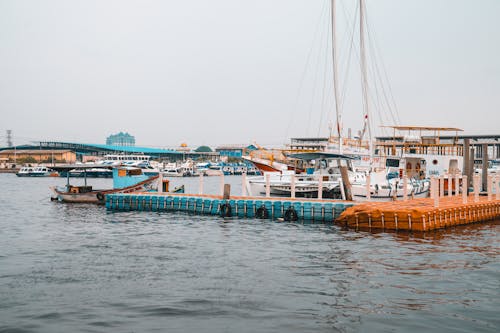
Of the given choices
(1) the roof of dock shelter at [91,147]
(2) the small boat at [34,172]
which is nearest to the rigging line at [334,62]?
(2) the small boat at [34,172]

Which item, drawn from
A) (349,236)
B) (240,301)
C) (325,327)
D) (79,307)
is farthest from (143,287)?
(349,236)

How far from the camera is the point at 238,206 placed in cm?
3284

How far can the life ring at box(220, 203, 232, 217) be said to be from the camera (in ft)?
108

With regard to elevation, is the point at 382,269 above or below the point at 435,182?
below

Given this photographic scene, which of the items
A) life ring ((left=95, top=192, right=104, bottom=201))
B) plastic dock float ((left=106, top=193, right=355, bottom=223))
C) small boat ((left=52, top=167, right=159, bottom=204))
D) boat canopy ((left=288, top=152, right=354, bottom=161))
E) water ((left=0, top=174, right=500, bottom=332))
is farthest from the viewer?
life ring ((left=95, top=192, right=104, bottom=201))

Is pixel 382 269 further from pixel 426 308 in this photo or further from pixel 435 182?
pixel 435 182

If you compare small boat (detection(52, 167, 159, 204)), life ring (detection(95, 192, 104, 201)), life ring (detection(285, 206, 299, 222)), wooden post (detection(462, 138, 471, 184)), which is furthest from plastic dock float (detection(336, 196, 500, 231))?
life ring (detection(95, 192, 104, 201))

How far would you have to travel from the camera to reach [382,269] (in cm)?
1772

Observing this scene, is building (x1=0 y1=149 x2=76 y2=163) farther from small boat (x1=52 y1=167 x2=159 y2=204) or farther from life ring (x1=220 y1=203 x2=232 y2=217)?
life ring (x1=220 y1=203 x2=232 y2=217)

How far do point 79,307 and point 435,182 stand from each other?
1926 cm

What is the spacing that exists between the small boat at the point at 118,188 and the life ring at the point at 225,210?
1268cm

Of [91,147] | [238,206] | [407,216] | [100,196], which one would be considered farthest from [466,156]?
[91,147]

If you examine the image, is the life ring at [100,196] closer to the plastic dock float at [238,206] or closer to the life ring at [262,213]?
the plastic dock float at [238,206]

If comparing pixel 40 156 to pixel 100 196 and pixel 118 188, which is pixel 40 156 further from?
pixel 118 188
